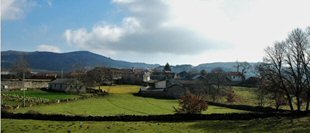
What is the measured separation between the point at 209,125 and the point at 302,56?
23.4 m

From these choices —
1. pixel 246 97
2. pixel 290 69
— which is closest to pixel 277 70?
pixel 290 69

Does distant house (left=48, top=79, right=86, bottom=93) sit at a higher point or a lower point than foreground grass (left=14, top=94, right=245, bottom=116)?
higher

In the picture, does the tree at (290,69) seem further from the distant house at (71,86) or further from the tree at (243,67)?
the tree at (243,67)

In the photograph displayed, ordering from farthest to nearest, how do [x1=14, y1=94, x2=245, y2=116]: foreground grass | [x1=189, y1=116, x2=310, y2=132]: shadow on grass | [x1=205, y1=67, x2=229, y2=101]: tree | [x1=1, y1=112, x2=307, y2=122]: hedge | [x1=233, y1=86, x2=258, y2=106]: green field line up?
[x1=205, y1=67, x2=229, y2=101]: tree → [x1=233, y1=86, x2=258, y2=106]: green field → [x1=14, y1=94, x2=245, y2=116]: foreground grass → [x1=1, y1=112, x2=307, y2=122]: hedge → [x1=189, y1=116, x2=310, y2=132]: shadow on grass

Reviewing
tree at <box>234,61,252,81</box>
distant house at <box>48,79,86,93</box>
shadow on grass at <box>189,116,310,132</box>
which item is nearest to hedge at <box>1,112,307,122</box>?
shadow on grass at <box>189,116,310,132</box>

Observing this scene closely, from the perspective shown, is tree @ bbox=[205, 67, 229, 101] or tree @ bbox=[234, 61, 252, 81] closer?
tree @ bbox=[205, 67, 229, 101]

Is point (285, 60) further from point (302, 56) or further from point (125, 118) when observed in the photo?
point (125, 118)

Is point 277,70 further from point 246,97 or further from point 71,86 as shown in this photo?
point 71,86

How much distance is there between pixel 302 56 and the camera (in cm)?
6294

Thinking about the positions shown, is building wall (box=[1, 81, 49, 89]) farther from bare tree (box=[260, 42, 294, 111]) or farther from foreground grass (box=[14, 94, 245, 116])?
bare tree (box=[260, 42, 294, 111])

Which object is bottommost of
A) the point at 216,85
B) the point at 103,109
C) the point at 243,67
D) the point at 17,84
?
the point at 103,109

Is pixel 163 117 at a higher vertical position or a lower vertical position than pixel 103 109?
higher

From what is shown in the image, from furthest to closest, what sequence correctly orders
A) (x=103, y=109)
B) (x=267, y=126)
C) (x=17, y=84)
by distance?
(x=17, y=84) < (x=103, y=109) < (x=267, y=126)

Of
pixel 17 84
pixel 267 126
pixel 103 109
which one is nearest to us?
pixel 267 126
